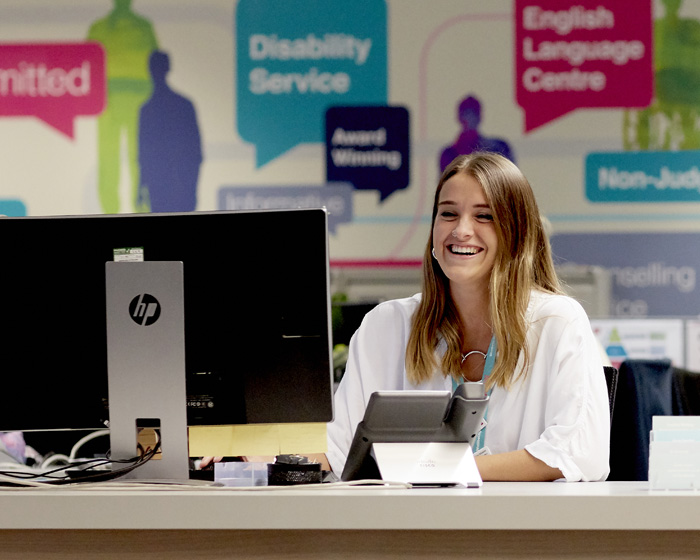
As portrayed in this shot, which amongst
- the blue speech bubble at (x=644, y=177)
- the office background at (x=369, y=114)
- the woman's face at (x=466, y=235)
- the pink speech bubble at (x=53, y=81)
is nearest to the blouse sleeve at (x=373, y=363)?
the woman's face at (x=466, y=235)

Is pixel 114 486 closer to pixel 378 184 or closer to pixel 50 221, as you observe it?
pixel 50 221

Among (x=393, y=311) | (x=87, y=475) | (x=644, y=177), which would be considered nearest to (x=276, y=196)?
(x=644, y=177)

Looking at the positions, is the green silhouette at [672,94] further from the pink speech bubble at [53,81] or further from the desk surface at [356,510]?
the desk surface at [356,510]

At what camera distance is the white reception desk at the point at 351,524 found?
1151 mm

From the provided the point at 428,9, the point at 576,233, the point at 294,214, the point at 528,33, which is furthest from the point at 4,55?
the point at 294,214

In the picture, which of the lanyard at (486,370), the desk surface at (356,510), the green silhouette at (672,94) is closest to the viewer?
the desk surface at (356,510)

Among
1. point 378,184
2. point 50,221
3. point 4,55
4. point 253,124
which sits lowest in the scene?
point 50,221

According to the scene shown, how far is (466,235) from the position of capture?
78.7 inches

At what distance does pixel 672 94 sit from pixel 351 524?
335 centimetres

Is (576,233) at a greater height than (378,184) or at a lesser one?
lesser

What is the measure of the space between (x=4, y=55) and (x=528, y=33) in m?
2.47

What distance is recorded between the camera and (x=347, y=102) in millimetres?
4059

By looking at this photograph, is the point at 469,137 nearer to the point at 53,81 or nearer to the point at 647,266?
the point at 647,266

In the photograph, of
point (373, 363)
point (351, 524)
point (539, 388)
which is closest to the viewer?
point (351, 524)
